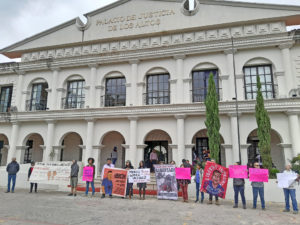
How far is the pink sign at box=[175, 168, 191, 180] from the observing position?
1008 cm

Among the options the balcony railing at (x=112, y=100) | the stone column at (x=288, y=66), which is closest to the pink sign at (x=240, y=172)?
the stone column at (x=288, y=66)

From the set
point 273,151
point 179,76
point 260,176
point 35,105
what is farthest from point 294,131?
point 35,105

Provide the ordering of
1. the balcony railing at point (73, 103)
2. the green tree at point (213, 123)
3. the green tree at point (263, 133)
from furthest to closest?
1. the balcony railing at point (73, 103)
2. the green tree at point (213, 123)
3. the green tree at point (263, 133)

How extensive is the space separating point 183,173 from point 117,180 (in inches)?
119

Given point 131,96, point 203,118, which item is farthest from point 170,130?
point 131,96

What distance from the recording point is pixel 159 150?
16750mm

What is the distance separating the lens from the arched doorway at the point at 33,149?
19.6 meters

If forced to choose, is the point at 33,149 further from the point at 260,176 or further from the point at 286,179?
the point at 286,179

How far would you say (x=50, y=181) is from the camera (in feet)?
39.2

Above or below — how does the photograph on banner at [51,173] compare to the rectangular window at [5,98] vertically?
below

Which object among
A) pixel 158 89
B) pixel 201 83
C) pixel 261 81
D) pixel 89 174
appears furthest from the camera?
pixel 158 89

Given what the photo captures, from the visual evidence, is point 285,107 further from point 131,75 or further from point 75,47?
point 75,47

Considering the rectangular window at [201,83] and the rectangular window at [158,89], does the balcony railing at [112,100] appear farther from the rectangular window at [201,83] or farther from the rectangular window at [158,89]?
the rectangular window at [201,83]

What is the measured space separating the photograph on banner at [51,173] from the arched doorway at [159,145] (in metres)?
6.22
